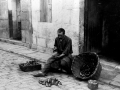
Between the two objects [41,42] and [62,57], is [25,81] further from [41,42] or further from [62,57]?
[41,42]

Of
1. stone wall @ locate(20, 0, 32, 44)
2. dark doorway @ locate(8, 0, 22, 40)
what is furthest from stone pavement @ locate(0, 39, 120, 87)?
dark doorway @ locate(8, 0, 22, 40)

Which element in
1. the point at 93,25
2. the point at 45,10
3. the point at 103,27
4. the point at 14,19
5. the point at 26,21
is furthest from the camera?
the point at 14,19

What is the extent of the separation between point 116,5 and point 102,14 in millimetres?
782

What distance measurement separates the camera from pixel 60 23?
9.33 m

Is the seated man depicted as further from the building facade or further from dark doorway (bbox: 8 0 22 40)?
dark doorway (bbox: 8 0 22 40)

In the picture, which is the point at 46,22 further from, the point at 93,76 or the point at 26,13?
the point at 93,76

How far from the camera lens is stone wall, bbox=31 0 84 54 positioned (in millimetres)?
8336

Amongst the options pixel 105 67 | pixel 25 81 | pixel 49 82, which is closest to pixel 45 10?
pixel 105 67

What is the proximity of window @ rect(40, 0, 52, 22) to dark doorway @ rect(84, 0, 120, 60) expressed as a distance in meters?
2.61

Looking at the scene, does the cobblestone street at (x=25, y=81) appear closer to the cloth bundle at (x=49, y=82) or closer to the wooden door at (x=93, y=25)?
the cloth bundle at (x=49, y=82)

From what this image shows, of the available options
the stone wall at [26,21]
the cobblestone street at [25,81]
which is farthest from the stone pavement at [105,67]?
the stone wall at [26,21]

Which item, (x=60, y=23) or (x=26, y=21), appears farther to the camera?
(x=26, y=21)

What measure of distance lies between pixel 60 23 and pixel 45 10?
171cm

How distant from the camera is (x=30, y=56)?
31.5 feet
